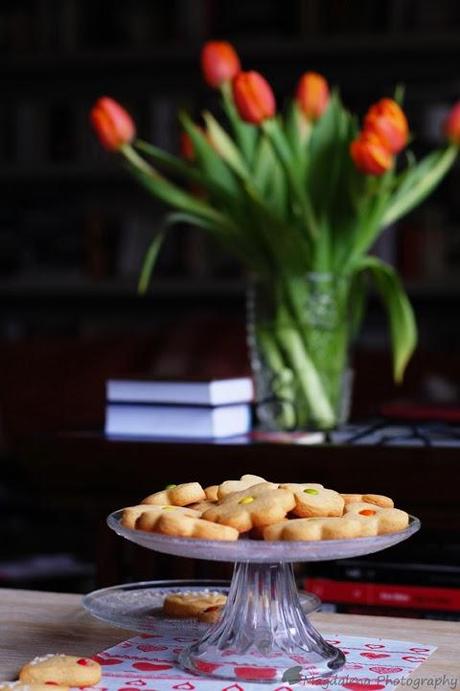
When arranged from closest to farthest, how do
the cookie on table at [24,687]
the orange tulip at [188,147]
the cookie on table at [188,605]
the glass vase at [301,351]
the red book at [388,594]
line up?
the cookie on table at [24,687]
the cookie on table at [188,605]
the red book at [388,594]
the glass vase at [301,351]
the orange tulip at [188,147]

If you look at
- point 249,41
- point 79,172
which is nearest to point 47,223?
point 79,172

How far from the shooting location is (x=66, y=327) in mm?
4234

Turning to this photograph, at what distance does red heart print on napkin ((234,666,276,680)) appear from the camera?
83 cm

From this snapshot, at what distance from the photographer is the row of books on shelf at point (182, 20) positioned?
149 inches

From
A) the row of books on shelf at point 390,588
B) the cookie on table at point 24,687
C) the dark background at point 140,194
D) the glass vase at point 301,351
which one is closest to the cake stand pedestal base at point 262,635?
the cookie on table at point 24,687

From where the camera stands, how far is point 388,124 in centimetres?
173

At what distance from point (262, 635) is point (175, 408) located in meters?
0.87

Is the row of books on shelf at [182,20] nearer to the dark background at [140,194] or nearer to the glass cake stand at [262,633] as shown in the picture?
the dark background at [140,194]

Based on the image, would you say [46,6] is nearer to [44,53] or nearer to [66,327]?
[44,53]

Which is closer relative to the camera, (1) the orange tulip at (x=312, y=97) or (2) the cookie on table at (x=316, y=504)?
(2) the cookie on table at (x=316, y=504)

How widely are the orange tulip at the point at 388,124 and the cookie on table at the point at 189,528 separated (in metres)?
1.01

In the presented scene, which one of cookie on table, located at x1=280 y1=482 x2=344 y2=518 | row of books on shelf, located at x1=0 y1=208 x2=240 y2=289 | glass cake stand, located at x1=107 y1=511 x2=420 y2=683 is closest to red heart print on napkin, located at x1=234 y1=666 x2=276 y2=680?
glass cake stand, located at x1=107 y1=511 x2=420 y2=683

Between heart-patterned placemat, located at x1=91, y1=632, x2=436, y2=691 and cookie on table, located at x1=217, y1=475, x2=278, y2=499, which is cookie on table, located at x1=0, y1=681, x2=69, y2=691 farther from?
cookie on table, located at x1=217, y1=475, x2=278, y2=499

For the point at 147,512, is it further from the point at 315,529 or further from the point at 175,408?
the point at 175,408
